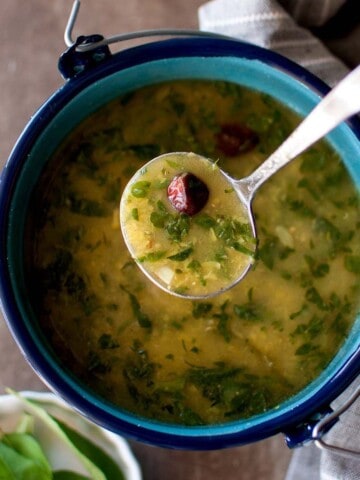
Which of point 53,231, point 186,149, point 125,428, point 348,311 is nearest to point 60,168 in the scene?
point 53,231

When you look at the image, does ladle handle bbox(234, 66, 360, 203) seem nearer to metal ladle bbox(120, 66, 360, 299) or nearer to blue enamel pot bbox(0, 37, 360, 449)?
metal ladle bbox(120, 66, 360, 299)

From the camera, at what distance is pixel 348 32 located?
1546 millimetres

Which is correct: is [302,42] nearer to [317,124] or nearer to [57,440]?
[317,124]

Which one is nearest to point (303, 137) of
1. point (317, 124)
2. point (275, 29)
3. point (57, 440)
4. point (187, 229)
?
point (317, 124)

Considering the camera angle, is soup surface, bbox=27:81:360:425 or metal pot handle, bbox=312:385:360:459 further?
soup surface, bbox=27:81:360:425

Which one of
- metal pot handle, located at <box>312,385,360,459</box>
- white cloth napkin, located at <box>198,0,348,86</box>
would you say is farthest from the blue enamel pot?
white cloth napkin, located at <box>198,0,348,86</box>

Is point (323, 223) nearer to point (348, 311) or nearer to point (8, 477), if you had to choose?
point (348, 311)

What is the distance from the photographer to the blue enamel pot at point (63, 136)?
4.09 ft

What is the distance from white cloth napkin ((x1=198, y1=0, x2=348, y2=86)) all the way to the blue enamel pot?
0.44ft

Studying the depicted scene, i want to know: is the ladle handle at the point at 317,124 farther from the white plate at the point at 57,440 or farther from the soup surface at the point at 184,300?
the white plate at the point at 57,440

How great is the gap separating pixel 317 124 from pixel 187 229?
248 mm

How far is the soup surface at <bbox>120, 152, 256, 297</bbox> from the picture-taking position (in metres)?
1.19

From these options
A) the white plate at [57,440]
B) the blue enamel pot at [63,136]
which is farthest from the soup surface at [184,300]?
the white plate at [57,440]

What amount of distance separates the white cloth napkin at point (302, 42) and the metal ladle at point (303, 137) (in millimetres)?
297
